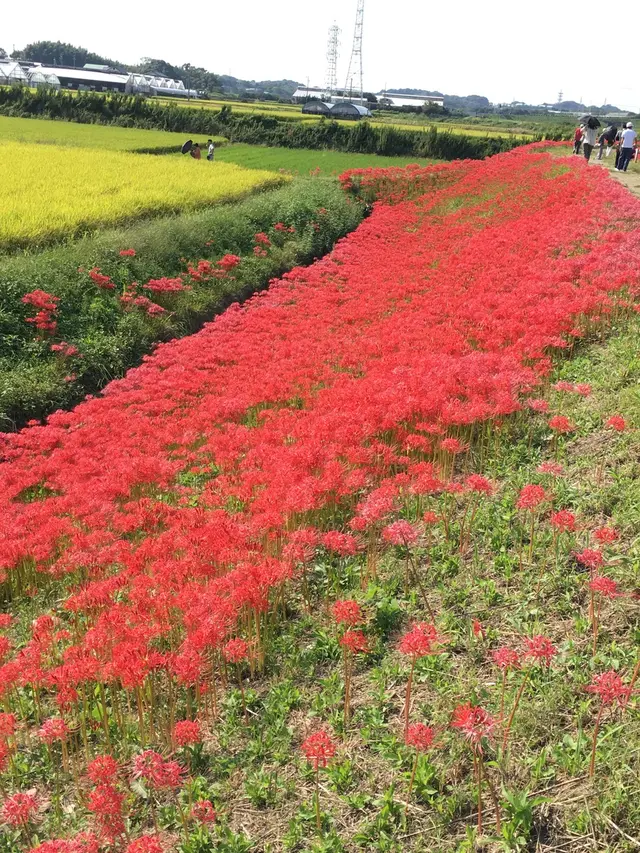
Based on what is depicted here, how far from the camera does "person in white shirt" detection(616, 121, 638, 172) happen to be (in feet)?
66.2

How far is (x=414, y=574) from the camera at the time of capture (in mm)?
4574

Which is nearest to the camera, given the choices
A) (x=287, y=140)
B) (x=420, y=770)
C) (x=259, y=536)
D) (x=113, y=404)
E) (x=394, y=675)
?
(x=420, y=770)

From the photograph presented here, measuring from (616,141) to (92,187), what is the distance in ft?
71.8

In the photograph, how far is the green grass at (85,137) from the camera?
108 feet

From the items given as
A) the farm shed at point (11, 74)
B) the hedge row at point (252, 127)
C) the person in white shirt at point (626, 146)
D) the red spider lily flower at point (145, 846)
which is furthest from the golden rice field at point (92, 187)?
the farm shed at point (11, 74)

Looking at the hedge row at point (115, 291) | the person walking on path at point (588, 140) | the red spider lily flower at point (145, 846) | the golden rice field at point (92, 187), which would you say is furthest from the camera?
the person walking on path at point (588, 140)

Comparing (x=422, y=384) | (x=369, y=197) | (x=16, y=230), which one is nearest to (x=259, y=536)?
(x=422, y=384)

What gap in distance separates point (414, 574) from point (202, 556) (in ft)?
5.18

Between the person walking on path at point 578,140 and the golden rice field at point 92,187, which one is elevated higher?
the person walking on path at point 578,140

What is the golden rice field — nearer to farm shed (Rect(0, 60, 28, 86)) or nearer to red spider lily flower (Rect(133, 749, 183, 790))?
red spider lily flower (Rect(133, 749, 183, 790))

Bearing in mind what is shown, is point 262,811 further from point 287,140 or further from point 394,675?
point 287,140

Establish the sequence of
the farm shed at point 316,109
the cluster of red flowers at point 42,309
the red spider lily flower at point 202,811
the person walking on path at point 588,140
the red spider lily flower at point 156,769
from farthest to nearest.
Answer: the farm shed at point 316,109
the person walking on path at point 588,140
the cluster of red flowers at point 42,309
the red spider lily flower at point 202,811
the red spider lily flower at point 156,769

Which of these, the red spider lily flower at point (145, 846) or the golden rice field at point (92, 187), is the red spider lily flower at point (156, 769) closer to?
the red spider lily flower at point (145, 846)

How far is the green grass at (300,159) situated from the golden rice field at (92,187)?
7.15 meters
